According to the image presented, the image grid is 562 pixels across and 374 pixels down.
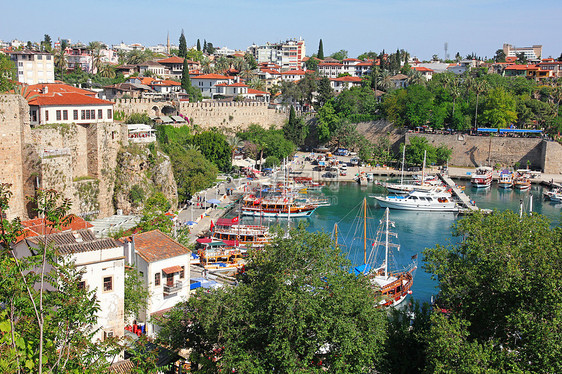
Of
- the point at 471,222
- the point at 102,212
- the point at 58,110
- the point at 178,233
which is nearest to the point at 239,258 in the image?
the point at 178,233

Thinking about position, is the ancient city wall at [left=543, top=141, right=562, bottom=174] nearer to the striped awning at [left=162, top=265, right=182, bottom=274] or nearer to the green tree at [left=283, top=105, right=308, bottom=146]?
the green tree at [left=283, top=105, right=308, bottom=146]

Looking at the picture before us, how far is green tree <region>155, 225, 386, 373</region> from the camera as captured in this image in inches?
522

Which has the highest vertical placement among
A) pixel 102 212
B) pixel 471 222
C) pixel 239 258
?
pixel 471 222

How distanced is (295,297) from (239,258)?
16088 millimetres

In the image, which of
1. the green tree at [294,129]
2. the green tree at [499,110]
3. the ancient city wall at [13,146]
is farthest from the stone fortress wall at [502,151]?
the ancient city wall at [13,146]

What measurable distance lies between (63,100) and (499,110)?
42340 millimetres

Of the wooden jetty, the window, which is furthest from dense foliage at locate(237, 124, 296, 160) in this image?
the window

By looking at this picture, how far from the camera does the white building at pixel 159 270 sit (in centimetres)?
1838

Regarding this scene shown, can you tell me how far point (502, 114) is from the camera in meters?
57.6

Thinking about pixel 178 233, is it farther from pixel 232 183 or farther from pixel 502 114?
pixel 502 114

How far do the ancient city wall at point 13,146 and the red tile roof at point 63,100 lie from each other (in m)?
3.01

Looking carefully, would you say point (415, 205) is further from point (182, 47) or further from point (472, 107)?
point (182, 47)

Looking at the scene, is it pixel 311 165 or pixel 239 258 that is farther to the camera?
pixel 311 165

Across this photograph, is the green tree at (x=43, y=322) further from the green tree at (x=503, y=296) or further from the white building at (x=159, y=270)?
the white building at (x=159, y=270)
